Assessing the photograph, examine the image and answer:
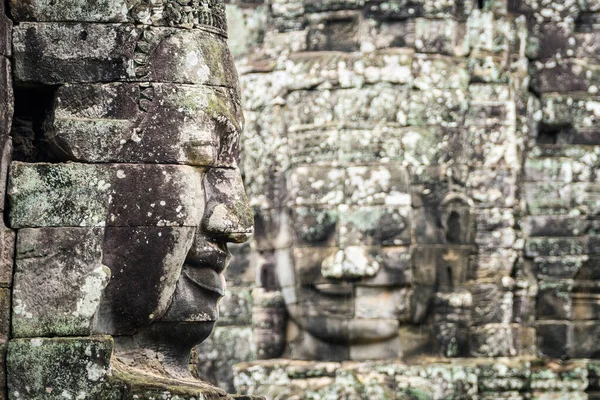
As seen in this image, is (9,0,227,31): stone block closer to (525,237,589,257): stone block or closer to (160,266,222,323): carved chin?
(160,266,222,323): carved chin

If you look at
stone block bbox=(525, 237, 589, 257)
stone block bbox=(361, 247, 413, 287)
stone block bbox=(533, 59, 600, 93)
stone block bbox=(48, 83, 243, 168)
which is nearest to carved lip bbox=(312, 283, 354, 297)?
stone block bbox=(361, 247, 413, 287)

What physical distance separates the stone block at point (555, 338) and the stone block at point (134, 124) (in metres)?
9.04

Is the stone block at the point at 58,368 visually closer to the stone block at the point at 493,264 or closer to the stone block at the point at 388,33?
the stone block at the point at 388,33

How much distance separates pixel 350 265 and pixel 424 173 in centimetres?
124

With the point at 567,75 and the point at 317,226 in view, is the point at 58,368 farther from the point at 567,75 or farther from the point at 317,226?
the point at 567,75

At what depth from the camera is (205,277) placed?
8812 millimetres

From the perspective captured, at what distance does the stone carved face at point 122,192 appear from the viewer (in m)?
8.38

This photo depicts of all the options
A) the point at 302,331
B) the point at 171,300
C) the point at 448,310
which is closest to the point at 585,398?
the point at 448,310

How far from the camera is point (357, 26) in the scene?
627 inches

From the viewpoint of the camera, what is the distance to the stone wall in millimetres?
15633

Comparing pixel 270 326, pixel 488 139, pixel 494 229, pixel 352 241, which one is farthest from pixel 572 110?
pixel 270 326

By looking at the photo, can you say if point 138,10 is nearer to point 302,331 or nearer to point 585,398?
point 302,331

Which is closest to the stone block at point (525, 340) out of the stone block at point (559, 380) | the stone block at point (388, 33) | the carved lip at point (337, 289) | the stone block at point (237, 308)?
the stone block at point (559, 380)

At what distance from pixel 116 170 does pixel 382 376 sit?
7504mm
